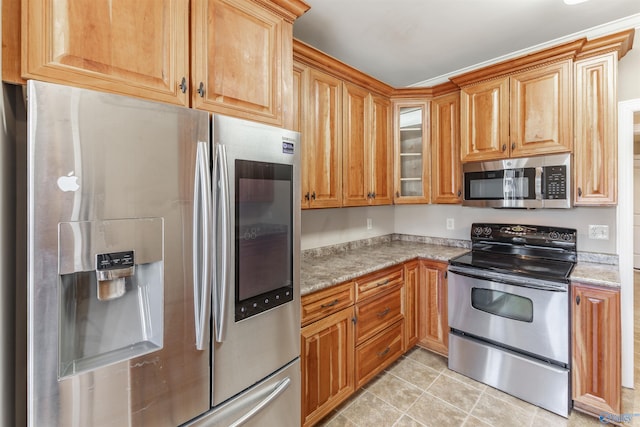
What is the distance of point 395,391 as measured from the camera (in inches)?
87.4

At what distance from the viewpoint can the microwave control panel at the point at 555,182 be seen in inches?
86.1

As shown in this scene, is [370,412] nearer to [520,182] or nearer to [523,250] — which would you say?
[523,250]

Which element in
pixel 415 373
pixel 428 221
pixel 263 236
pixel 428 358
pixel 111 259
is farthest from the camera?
pixel 428 221

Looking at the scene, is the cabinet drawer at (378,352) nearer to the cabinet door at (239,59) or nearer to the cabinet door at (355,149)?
the cabinet door at (355,149)

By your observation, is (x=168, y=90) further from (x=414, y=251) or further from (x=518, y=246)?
(x=518, y=246)

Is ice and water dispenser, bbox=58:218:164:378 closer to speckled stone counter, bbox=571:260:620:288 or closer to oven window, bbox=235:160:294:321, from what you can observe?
oven window, bbox=235:160:294:321

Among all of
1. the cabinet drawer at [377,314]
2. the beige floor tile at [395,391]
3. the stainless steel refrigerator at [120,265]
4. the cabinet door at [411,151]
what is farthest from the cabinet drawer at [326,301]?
the cabinet door at [411,151]

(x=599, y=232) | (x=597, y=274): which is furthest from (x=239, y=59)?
(x=599, y=232)

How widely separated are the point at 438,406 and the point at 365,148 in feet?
6.76

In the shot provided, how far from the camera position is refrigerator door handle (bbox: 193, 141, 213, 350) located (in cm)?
108

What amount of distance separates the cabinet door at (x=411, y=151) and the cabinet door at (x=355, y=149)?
0.47 meters

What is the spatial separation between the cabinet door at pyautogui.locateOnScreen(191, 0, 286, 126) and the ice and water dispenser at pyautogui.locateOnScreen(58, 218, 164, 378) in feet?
1.97

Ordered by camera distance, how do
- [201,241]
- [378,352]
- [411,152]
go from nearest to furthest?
1. [201,241]
2. [378,352]
3. [411,152]

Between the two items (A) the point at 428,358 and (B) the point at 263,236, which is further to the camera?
(A) the point at 428,358
